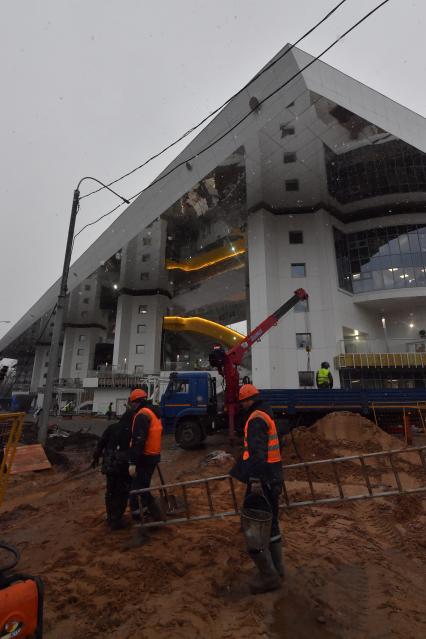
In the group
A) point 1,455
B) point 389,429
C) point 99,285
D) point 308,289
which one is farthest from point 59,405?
point 1,455

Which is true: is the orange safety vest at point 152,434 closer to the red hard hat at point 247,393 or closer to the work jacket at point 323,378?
the red hard hat at point 247,393

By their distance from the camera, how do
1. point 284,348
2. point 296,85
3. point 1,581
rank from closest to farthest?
point 1,581
point 296,85
point 284,348

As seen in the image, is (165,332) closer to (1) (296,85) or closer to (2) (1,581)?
(1) (296,85)

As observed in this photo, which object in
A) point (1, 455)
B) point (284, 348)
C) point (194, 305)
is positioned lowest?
point (1, 455)

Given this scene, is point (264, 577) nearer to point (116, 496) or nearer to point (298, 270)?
point (116, 496)

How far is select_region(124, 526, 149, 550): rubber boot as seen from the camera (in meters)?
3.96

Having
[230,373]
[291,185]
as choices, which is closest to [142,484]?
[230,373]

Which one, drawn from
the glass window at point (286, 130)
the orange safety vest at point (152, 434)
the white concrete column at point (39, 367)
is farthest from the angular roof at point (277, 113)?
the white concrete column at point (39, 367)

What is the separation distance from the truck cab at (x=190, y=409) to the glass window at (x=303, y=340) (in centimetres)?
1231

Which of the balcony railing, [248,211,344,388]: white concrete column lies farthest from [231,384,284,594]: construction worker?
the balcony railing

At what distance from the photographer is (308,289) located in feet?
79.0

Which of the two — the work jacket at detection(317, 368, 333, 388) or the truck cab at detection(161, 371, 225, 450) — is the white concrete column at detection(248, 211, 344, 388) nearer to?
the work jacket at detection(317, 368, 333, 388)

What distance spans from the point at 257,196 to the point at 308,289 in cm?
783

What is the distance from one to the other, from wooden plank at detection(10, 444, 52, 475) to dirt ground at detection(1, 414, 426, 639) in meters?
2.75
